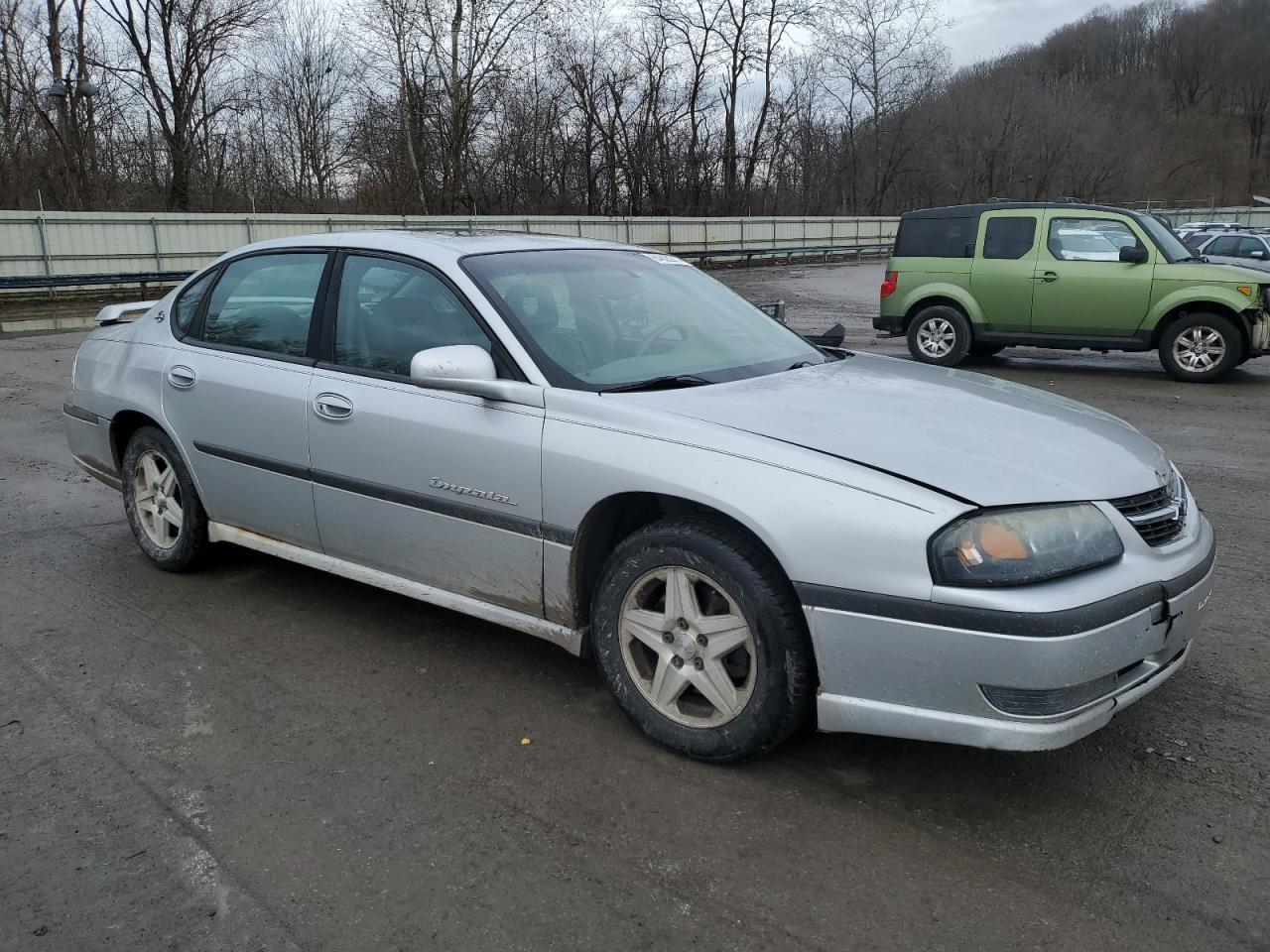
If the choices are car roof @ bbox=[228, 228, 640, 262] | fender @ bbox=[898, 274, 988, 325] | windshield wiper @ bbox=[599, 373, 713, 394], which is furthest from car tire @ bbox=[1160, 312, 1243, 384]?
windshield wiper @ bbox=[599, 373, 713, 394]

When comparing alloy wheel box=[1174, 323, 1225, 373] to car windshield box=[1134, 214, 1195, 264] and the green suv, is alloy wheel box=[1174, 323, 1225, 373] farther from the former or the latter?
car windshield box=[1134, 214, 1195, 264]

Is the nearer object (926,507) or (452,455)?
(926,507)

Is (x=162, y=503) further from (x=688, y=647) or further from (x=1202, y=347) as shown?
(x=1202, y=347)

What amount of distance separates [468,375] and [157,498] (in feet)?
7.69

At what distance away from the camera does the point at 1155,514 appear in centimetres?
299

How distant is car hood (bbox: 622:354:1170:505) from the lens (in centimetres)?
281

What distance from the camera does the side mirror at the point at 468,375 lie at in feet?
11.0

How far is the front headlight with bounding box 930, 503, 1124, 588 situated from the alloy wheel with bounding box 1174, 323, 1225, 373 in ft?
30.8

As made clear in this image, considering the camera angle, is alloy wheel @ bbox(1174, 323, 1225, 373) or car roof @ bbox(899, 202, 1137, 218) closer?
alloy wheel @ bbox(1174, 323, 1225, 373)

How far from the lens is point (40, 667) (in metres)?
3.87

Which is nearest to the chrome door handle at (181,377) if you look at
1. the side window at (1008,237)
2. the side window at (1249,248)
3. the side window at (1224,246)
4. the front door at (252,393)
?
the front door at (252,393)

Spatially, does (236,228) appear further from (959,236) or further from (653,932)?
(653,932)

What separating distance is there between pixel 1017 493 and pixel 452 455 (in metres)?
1.81

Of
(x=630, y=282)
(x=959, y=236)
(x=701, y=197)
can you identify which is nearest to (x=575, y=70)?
(x=701, y=197)
